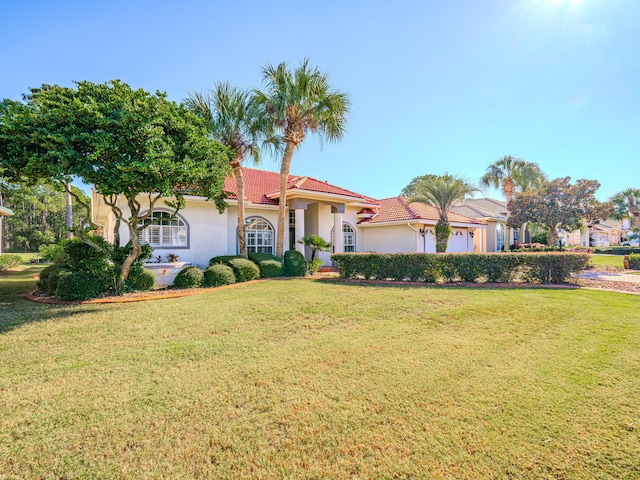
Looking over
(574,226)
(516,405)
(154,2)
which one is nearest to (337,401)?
(516,405)

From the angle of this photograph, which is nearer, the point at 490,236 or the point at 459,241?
the point at 459,241

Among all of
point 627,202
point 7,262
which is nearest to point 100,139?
point 7,262

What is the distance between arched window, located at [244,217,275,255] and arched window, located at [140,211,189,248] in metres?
3.55

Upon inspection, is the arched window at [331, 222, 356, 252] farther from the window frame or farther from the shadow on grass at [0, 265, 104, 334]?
the shadow on grass at [0, 265, 104, 334]

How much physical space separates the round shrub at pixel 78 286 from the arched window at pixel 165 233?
4989 millimetres

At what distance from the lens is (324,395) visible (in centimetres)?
399

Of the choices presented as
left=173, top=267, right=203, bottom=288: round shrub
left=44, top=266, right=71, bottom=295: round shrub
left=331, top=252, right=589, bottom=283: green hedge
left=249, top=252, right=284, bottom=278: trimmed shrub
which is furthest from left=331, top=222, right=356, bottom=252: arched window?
left=44, top=266, right=71, bottom=295: round shrub

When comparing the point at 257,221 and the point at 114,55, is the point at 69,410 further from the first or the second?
the point at 257,221

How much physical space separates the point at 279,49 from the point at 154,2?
529 centimetres

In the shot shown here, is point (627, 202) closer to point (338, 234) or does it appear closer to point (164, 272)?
point (338, 234)

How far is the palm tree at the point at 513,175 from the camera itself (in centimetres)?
3112

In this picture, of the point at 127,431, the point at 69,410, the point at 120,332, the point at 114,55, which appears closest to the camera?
the point at 127,431

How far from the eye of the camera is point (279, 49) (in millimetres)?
13648

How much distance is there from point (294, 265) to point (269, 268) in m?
1.31
